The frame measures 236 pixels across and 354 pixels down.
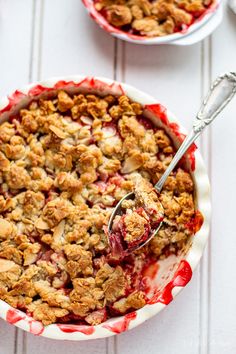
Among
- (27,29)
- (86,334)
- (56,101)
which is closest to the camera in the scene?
(86,334)

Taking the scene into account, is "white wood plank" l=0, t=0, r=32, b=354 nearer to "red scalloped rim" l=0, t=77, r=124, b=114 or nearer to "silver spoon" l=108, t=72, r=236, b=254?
"red scalloped rim" l=0, t=77, r=124, b=114

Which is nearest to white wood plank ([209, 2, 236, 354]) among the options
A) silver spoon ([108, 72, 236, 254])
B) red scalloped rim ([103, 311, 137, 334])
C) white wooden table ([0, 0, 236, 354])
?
white wooden table ([0, 0, 236, 354])

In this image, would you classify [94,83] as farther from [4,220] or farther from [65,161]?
[4,220]

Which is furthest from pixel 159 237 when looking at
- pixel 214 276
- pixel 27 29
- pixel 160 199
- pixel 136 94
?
pixel 27 29

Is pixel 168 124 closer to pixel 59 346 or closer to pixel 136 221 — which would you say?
pixel 136 221

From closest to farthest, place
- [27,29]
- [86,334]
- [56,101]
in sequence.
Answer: [86,334], [56,101], [27,29]

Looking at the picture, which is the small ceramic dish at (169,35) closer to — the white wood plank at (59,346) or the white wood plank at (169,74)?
→ the white wood plank at (169,74)

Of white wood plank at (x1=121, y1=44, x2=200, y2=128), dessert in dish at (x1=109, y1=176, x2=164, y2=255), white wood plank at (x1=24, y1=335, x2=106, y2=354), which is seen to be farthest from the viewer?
white wood plank at (x1=121, y1=44, x2=200, y2=128)
